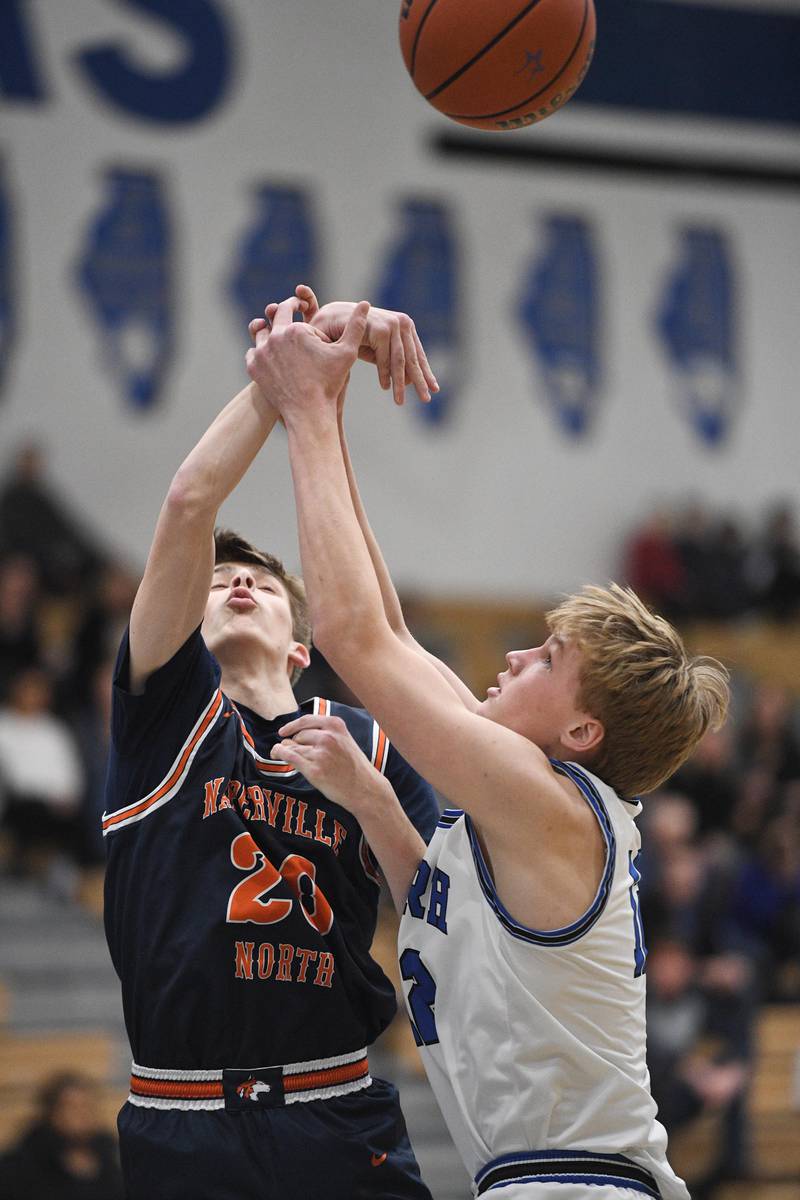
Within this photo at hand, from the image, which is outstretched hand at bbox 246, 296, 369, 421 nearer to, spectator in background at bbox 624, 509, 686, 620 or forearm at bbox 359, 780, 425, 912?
forearm at bbox 359, 780, 425, 912

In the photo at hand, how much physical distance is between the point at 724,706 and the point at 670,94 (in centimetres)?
1467

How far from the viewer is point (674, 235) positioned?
16.9 metres

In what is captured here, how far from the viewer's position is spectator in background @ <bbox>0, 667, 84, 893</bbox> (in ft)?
33.2

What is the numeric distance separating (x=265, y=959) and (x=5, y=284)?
1209 centimetres

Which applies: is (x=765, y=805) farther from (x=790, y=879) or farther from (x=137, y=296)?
(x=137, y=296)

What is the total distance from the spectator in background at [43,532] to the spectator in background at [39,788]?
8.35 ft

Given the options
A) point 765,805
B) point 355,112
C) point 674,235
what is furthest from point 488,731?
point 674,235

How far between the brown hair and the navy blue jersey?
18.2 inches

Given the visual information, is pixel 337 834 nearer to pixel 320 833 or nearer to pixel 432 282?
pixel 320 833

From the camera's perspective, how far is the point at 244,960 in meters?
3.44

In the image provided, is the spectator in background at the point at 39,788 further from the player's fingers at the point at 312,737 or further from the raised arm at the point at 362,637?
the raised arm at the point at 362,637

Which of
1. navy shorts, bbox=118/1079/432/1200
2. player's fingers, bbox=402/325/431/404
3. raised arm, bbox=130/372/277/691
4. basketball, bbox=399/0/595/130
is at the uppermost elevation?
basketball, bbox=399/0/595/130

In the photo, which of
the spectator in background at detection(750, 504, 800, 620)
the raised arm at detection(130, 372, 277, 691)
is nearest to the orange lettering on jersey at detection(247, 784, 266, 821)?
the raised arm at detection(130, 372, 277, 691)

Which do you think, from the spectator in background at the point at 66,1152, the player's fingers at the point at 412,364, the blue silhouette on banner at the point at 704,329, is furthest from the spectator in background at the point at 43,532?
the player's fingers at the point at 412,364
